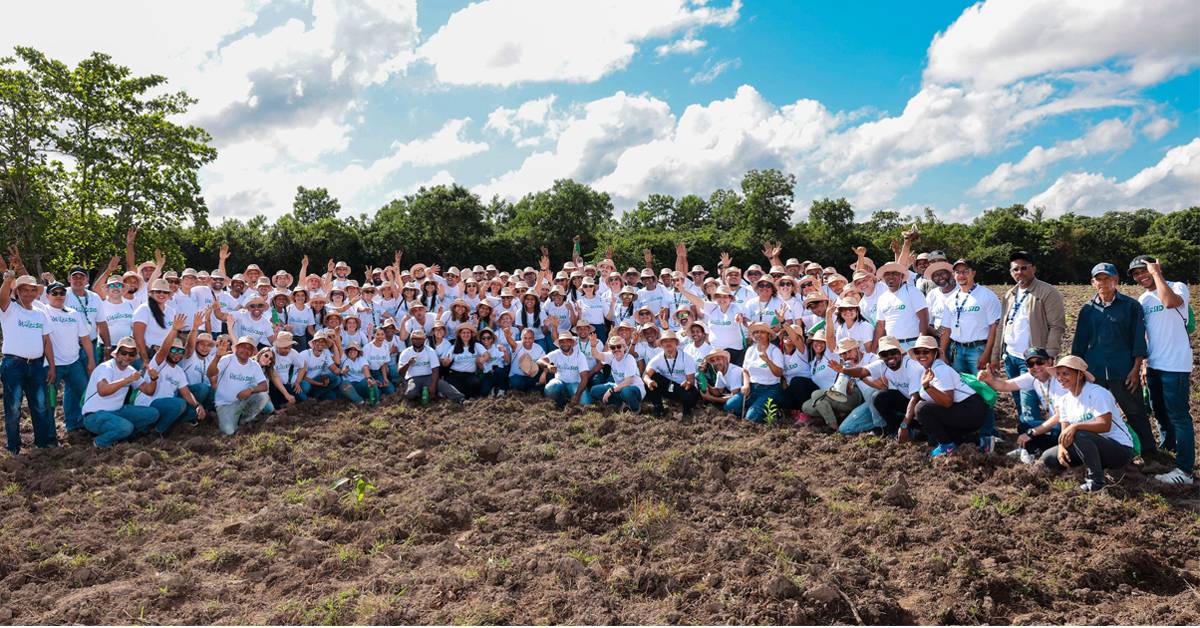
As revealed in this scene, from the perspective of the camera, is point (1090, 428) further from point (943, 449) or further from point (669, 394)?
point (669, 394)

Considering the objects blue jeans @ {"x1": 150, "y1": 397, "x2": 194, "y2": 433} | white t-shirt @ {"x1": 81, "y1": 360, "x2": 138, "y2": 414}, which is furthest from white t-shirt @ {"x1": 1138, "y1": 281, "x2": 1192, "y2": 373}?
white t-shirt @ {"x1": 81, "y1": 360, "x2": 138, "y2": 414}

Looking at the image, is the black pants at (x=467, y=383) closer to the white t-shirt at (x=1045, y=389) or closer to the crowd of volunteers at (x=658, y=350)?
the crowd of volunteers at (x=658, y=350)

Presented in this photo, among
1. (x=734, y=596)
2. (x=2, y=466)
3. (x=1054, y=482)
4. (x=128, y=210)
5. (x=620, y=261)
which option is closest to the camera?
(x=734, y=596)

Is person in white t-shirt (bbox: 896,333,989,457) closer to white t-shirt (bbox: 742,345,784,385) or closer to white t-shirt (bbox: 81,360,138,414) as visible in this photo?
white t-shirt (bbox: 742,345,784,385)

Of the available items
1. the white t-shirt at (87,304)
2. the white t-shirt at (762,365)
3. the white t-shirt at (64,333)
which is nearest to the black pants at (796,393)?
the white t-shirt at (762,365)

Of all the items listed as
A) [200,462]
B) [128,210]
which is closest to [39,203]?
[128,210]

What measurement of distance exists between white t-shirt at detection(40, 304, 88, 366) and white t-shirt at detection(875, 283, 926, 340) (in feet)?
28.8

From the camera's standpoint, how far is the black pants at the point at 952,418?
6.34 meters

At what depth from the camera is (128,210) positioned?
18.6m

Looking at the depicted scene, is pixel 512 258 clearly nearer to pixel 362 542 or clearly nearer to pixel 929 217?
pixel 362 542

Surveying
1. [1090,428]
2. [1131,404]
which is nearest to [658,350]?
[1090,428]

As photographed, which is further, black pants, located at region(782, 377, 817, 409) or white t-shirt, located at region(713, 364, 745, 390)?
white t-shirt, located at region(713, 364, 745, 390)

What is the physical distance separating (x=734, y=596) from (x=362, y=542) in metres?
2.75

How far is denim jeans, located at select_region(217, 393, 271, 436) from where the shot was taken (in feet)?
25.8
